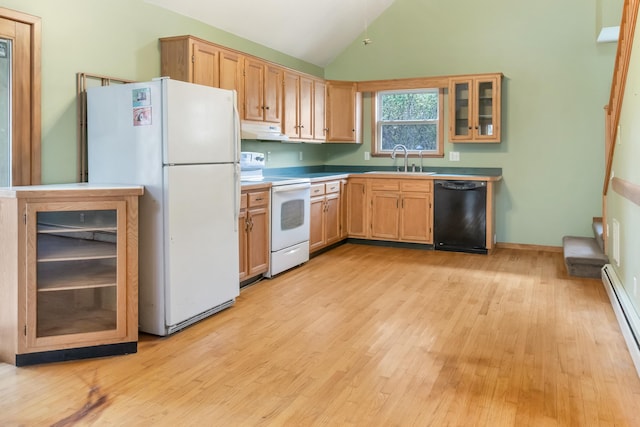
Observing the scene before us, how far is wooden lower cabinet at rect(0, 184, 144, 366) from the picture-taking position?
275cm

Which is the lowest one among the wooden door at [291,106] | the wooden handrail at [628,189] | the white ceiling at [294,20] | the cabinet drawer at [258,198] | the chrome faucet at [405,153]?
the cabinet drawer at [258,198]

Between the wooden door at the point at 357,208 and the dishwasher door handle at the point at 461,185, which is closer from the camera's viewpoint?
the dishwasher door handle at the point at 461,185

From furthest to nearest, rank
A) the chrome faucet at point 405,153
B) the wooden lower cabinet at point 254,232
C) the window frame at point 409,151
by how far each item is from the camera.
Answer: the chrome faucet at point 405,153 → the window frame at point 409,151 → the wooden lower cabinet at point 254,232

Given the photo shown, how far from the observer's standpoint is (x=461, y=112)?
6.14m

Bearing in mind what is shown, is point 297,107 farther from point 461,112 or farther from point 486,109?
point 486,109

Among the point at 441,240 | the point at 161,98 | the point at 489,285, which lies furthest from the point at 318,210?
the point at 161,98

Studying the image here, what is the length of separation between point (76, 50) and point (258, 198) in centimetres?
178

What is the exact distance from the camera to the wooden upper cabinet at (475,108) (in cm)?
592

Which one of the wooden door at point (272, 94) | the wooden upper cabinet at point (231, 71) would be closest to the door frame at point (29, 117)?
the wooden upper cabinet at point (231, 71)

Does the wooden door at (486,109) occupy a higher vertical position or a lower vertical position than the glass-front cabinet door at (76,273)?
higher

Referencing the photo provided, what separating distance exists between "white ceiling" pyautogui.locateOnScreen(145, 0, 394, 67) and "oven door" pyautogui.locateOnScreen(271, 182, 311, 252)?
173cm

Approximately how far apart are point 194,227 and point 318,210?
8.13 ft

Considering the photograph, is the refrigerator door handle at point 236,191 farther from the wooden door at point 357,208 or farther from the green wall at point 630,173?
the wooden door at point 357,208

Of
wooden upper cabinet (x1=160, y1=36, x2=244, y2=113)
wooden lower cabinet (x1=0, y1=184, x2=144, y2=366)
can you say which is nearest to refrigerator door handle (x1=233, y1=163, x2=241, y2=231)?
wooden lower cabinet (x1=0, y1=184, x2=144, y2=366)
